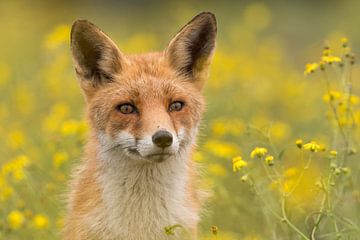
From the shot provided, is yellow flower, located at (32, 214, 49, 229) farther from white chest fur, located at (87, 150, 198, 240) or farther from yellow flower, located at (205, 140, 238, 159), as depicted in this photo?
yellow flower, located at (205, 140, 238, 159)

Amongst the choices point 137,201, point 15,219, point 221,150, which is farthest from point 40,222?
point 221,150

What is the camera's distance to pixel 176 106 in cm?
611

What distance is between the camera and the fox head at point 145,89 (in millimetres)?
5738

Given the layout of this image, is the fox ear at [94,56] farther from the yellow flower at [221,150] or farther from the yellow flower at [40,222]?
the yellow flower at [221,150]

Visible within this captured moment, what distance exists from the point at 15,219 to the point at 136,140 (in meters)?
1.50

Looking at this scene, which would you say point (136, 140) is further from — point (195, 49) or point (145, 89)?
point (195, 49)

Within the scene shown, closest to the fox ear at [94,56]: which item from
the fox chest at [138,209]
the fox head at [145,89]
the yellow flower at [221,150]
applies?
the fox head at [145,89]

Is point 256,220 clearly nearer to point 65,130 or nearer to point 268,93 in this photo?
point 65,130

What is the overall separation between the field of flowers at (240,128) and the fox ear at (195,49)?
0.63 meters

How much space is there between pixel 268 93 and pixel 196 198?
17.7 ft

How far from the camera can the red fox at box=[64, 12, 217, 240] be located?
5879mm

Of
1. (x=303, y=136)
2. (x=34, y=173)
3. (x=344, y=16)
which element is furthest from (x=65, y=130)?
(x=344, y=16)

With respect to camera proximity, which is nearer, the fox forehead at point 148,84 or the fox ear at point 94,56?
the fox forehead at point 148,84

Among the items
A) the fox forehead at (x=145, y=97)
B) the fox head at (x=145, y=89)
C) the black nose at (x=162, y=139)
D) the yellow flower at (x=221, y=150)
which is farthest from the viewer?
the yellow flower at (x=221, y=150)
